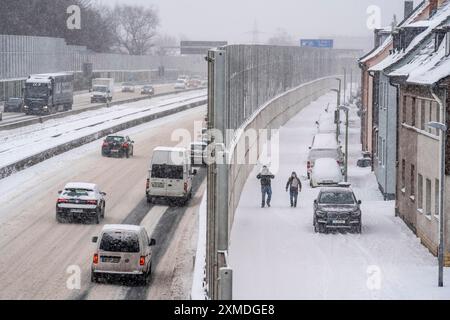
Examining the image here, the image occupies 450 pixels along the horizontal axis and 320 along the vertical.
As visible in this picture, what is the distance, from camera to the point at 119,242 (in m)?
27.3

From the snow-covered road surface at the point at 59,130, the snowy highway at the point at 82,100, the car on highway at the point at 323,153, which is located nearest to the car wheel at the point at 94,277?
the snow-covered road surface at the point at 59,130

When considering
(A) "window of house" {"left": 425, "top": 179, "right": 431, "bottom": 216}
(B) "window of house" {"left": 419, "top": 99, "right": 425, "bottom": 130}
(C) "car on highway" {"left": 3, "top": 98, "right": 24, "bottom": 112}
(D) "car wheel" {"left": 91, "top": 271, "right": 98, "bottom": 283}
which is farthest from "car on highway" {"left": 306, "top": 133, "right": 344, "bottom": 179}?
(C) "car on highway" {"left": 3, "top": 98, "right": 24, "bottom": 112}

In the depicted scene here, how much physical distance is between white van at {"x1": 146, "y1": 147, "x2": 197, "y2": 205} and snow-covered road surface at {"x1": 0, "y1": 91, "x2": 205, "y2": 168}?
10382mm

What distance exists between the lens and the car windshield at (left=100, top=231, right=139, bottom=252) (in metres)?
27.2

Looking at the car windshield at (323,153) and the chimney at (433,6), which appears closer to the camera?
the chimney at (433,6)

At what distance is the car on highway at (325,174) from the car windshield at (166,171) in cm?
813

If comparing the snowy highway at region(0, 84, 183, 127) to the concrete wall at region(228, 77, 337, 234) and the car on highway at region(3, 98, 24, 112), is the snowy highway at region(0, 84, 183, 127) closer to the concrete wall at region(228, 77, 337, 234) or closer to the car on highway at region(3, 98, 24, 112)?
the car on highway at region(3, 98, 24, 112)

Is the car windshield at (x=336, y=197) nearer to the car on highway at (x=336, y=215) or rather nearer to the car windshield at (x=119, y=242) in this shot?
the car on highway at (x=336, y=215)

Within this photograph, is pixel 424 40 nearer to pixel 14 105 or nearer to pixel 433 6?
pixel 433 6

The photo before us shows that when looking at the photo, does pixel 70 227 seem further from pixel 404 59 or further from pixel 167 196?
pixel 404 59

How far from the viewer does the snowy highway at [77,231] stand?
89.2 ft

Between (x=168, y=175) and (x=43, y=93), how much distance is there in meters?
43.5

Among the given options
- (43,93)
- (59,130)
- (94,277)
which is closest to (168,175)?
(94,277)
